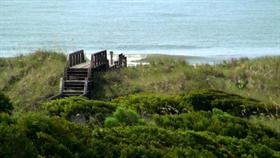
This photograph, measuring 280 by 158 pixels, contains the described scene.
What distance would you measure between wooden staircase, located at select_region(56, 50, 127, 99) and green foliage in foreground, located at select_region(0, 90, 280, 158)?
44.8 feet

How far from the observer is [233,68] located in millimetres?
25484

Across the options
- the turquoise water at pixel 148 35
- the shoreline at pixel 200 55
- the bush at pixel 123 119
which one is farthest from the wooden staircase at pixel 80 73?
the turquoise water at pixel 148 35

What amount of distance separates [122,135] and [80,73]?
19.2 meters

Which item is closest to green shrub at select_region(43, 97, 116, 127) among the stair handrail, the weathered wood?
the stair handrail

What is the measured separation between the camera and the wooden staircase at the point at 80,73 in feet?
76.7

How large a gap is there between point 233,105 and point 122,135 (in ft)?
20.3

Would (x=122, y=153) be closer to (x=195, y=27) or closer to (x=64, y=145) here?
(x=64, y=145)

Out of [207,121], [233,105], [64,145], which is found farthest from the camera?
[233,105]

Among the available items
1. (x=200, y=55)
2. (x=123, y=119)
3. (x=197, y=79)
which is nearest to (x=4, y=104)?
(x=123, y=119)

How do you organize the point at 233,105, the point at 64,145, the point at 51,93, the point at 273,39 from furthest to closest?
the point at 273,39, the point at 51,93, the point at 233,105, the point at 64,145

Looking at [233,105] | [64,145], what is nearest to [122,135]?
[64,145]

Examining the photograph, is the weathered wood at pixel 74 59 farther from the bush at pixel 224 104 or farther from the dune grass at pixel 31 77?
the bush at pixel 224 104

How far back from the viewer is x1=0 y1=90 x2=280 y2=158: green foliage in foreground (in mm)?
5129

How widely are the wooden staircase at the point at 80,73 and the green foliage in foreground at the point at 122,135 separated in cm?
1366
